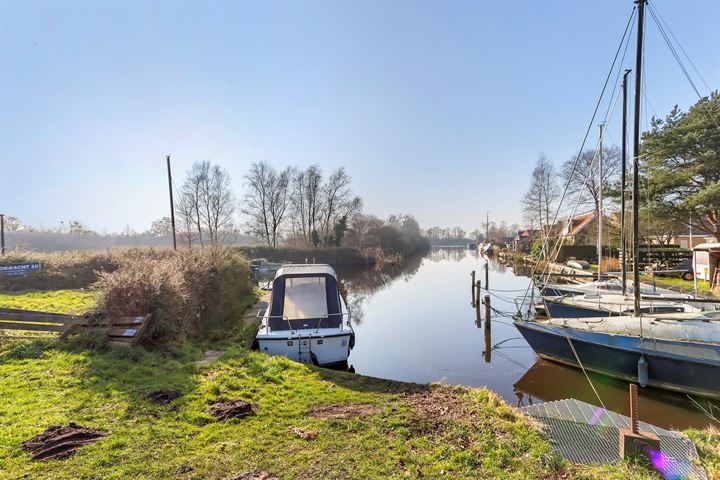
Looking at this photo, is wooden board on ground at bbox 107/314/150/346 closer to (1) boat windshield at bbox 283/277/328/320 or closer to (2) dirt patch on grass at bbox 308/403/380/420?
(1) boat windshield at bbox 283/277/328/320

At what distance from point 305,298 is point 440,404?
5.58 m

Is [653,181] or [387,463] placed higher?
[653,181]

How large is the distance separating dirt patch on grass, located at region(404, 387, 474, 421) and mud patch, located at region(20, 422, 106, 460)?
426cm

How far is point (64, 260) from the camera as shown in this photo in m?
19.7

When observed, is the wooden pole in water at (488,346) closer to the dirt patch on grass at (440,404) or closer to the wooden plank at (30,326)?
the dirt patch on grass at (440,404)

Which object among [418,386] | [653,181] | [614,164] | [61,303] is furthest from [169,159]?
[614,164]

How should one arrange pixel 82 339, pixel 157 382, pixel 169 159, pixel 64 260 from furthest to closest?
pixel 169 159
pixel 64 260
pixel 82 339
pixel 157 382

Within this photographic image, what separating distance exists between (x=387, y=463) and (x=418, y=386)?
2.90 meters

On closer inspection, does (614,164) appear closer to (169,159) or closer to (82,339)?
(169,159)

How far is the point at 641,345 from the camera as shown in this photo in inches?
316

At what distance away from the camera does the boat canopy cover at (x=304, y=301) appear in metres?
9.84

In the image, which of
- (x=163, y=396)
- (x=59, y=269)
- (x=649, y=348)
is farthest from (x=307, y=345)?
(x=59, y=269)

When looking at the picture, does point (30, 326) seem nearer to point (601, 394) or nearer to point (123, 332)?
point (123, 332)

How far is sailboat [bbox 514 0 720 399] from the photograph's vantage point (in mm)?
7414
